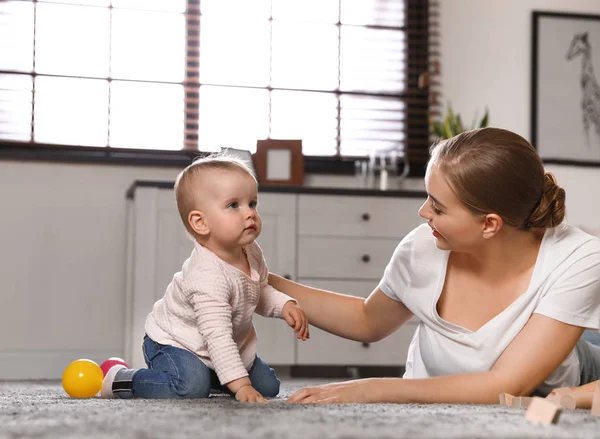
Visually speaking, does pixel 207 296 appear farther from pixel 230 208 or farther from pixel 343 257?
pixel 343 257

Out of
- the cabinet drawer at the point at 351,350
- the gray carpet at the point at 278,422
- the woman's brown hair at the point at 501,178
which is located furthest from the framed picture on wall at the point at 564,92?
the gray carpet at the point at 278,422

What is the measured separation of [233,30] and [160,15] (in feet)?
1.11

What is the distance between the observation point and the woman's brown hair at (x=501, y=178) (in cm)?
160

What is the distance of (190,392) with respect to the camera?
1.68 metres

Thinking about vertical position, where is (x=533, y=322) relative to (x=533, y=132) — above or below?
below

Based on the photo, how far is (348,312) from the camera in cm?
197

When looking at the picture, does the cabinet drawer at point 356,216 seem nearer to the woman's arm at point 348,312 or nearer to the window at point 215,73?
the window at point 215,73

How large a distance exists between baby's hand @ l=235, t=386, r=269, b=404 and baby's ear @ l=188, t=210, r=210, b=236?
1.13 ft

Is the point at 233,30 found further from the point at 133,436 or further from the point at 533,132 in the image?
the point at 133,436

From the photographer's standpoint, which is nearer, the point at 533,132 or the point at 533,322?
the point at 533,322

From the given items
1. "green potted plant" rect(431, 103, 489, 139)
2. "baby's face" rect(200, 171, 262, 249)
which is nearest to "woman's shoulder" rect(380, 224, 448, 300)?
"baby's face" rect(200, 171, 262, 249)

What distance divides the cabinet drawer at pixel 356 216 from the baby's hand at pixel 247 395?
1.87m

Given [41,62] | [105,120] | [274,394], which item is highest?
[41,62]

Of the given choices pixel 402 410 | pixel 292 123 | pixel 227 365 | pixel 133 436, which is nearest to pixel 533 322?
pixel 402 410
